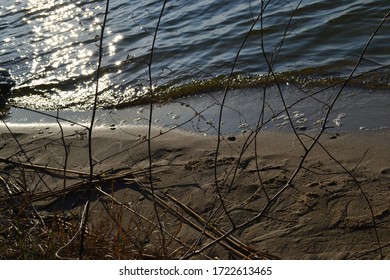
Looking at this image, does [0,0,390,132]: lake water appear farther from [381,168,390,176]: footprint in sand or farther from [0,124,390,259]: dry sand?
[381,168,390,176]: footprint in sand

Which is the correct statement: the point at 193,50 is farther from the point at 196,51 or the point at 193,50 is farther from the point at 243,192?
the point at 243,192

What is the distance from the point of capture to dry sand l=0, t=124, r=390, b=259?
3.16 meters

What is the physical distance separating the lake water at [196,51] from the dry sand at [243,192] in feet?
4.50

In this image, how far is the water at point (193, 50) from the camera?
21.1ft

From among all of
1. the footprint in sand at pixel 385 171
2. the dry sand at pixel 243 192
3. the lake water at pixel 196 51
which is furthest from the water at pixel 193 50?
the footprint in sand at pixel 385 171

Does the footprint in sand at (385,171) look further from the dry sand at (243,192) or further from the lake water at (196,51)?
the lake water at (196,51)

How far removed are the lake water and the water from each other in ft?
0.04

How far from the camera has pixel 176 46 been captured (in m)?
7.75

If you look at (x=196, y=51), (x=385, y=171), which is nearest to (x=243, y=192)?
(x=385, y=171)

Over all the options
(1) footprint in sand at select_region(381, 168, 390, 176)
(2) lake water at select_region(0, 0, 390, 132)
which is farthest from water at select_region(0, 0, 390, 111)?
(1) footprint in sand at select_region(381, 168, 390, 176)

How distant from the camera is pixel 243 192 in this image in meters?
3.82

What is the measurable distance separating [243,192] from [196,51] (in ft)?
12.9

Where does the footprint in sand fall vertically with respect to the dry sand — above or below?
below

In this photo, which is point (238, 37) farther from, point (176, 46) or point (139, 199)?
point (139, 199)
